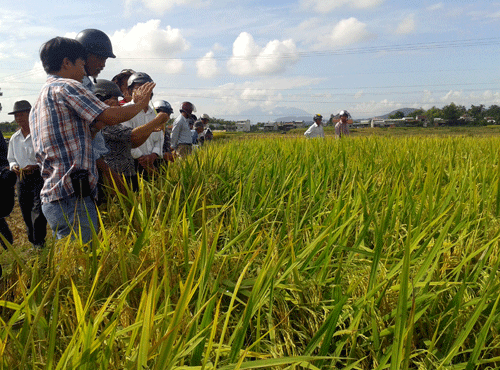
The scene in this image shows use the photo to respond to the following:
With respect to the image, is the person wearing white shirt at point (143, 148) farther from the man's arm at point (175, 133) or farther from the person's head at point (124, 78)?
the man's arm at point (175, 133)

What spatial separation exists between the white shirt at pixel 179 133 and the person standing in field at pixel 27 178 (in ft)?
6.98

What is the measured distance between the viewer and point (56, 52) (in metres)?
1.94

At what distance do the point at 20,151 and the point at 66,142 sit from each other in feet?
7.83

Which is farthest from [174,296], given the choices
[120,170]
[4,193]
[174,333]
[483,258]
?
[4,193]

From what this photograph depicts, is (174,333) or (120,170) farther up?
(120,170)

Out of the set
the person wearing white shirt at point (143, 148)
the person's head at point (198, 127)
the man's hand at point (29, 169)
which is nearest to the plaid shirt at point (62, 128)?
the person wearing white shirt at point (143, 148)

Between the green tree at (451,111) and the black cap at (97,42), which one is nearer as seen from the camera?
the black cap at (97,42)

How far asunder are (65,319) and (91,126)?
118 centimetres

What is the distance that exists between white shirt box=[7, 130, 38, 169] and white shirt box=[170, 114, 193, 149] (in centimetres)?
224

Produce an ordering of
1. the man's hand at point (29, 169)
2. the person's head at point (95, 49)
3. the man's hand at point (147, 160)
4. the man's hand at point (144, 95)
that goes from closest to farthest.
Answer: the man's hand at point (144, 95), the person's head at point (95, 49), the man's hand at point (147, 160), the man's hand at point (29, 169)

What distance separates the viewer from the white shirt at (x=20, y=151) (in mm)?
3703

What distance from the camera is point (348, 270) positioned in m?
1.45

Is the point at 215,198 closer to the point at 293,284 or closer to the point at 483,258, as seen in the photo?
the point at 293,284

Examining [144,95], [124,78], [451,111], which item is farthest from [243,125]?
[144,95]
